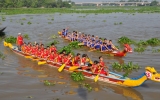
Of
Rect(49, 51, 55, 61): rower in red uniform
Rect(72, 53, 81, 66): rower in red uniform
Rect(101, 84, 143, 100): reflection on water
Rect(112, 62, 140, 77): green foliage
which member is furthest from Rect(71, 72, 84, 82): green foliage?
Rect(112, 62, 140, 77): green foliage

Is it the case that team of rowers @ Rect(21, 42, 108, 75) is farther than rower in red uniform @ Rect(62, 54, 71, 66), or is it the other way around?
rower in red uniform @ Rect(62, 54, 71, 66)

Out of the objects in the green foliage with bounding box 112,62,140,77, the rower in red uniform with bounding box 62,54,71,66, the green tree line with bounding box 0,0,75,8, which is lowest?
the green foliage with bounding box 112,62,140,77

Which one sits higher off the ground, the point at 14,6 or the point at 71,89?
the point at 14,6

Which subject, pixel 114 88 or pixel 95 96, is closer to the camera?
pixel 95 96

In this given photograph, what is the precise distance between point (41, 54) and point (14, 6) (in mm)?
71977

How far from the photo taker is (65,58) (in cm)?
1254

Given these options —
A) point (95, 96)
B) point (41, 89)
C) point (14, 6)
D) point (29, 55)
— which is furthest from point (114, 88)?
point (14, 6)

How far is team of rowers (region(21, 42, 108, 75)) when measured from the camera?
35.5ft

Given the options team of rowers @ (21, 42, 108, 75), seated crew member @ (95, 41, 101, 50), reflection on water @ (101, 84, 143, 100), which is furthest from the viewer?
seated crew member @ (95, 41, 101, 50)

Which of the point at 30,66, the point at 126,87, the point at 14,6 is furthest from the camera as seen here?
the point at 14,6

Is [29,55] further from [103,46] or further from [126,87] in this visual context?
[126,87]

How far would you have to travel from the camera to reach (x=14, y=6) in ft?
265

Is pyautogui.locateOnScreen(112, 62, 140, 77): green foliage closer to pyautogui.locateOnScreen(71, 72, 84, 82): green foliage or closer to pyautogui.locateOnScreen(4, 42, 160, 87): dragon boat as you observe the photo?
pyautogui.locateOnScreen(4, 42, 160, 87): dragon boat

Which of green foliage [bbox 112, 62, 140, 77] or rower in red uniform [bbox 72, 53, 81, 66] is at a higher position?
rower in red uniform [bbox 72, 53, 81, 66]
